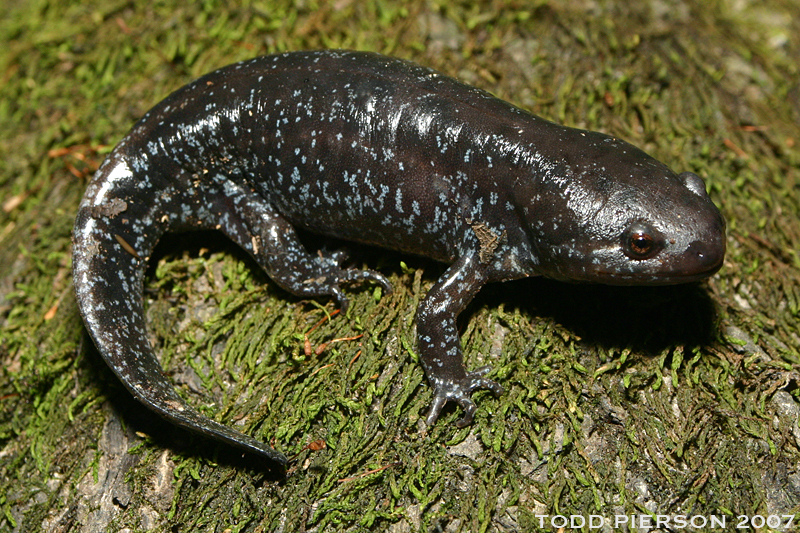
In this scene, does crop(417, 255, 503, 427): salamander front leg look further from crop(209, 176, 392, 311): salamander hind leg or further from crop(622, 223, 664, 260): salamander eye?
crop(622, 223, 664, 260): salamander eye

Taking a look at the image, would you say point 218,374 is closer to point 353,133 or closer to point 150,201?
point 150,201

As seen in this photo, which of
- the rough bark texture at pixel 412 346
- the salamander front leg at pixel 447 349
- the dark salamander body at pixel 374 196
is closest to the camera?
the dark salamander body at pixel 374 196

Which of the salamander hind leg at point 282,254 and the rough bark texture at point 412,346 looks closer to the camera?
the rough bark texture at point 412,346

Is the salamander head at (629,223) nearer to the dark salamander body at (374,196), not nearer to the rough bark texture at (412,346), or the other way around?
the dark salamander body at (374,196)

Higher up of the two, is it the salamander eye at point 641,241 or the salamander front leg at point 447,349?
the salamander eye at point 641,241

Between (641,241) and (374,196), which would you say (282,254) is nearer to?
(374,196)

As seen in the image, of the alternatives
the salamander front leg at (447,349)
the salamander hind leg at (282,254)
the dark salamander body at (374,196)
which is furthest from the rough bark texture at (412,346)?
the dark salamander body at (374,196)

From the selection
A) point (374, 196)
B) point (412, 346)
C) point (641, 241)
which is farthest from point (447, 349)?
point (641, 241)

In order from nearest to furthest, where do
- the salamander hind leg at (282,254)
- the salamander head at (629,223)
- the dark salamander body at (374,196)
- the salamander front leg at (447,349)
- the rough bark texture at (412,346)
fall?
the salamander head at (629,223), the dark salamander body at (374,196), the rough bark texture at (412,346), the salamander front leg at (447,349), the salamander hind leg at (282,254)
